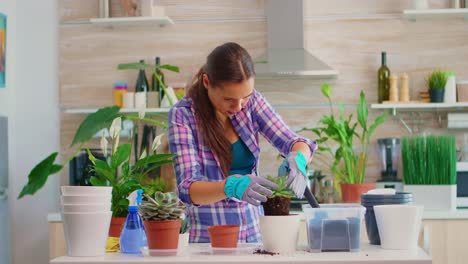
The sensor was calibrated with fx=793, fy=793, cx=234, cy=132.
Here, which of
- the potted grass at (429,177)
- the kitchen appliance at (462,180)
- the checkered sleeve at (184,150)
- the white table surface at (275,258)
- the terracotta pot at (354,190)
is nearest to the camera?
the white table surface at (275,258)

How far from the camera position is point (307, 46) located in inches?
197

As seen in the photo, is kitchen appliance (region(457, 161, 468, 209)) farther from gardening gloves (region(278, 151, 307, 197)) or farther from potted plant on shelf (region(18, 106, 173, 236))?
potted plant on shelf (region(18, 106, 173, 236))

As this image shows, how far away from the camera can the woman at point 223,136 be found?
255 centimetres

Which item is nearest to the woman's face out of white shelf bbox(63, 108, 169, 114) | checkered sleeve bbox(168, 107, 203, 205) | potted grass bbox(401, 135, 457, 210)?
checkered sleeve bbox(168, 107, 203, 205)

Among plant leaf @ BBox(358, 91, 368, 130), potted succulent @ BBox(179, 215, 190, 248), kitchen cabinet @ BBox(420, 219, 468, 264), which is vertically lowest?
kitchen cabinet @ BBox(420, 219, 468, 264)

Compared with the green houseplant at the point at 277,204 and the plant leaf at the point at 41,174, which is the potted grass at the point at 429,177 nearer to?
the green houseplant at the point at 277,204

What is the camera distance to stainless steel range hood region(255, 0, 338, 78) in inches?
188

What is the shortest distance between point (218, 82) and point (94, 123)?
0.51 m

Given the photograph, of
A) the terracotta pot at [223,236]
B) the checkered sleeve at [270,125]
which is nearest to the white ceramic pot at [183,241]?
the terracotta pot at [223,236]

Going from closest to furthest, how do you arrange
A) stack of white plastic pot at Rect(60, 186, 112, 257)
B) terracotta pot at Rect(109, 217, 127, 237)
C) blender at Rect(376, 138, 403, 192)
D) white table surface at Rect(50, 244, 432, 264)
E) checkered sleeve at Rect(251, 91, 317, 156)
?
white table surface at Rect(50, 244, 432, 264), stack of white plastic pot at Rect(60, 186, 112, 257), terracotta pot at Rect(109, 217, 127, 237), checkered sleeve at Rect(251, 91, 317, 156), blender at Rect(376, 138, 403, 192)

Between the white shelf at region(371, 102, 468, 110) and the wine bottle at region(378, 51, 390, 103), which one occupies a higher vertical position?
the wine bottle at region(378, 51, 390, 103)

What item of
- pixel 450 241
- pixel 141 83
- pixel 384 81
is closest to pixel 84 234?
pixel 450 241

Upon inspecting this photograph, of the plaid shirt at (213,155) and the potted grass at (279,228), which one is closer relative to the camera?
the potted grass at (279,228)

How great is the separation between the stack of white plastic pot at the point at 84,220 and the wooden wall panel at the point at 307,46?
2.94 metres
